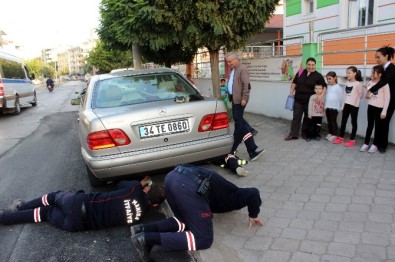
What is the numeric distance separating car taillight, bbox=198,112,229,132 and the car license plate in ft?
0.71

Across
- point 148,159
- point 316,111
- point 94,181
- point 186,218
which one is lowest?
point 94,181

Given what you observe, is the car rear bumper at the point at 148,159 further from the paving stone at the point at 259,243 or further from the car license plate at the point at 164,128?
the paving stone at the point at 259,243

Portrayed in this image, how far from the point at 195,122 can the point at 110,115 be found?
1.01 m

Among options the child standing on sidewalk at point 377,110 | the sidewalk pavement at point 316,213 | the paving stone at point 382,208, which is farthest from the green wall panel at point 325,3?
the paving stone at point 382,208

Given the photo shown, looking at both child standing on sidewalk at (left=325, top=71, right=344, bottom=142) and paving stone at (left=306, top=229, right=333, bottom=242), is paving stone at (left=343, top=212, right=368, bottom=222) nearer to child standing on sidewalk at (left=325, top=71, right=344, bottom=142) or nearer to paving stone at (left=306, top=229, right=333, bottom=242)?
paving stone at (left=306, top=229, right=333, bottom=242)

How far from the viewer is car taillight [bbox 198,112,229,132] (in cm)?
472

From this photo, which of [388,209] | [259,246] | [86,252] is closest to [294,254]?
[259,246]

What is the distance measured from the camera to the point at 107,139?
4.34m

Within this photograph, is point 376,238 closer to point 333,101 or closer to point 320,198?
point 320,198

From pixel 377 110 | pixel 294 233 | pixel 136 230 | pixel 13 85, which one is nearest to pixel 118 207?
pixel 136 230

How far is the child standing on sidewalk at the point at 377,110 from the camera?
5.57 metres

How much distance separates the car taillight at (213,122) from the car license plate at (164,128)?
0.22 metres

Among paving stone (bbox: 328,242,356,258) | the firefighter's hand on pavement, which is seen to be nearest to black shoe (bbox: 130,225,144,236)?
the firefighter's hand on pavement

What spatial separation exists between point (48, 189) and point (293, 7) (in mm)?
12136
